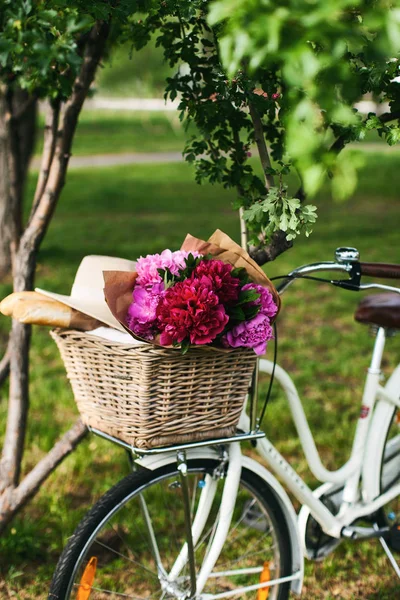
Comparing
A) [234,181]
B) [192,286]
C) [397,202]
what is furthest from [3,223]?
[397,202]

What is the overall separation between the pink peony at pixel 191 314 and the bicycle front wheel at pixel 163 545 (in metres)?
0.55

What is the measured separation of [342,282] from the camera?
218 cm

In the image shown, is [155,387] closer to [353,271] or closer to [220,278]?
[220,278]

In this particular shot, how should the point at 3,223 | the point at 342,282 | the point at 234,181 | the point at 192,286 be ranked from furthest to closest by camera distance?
1. the point at 3,223
2. the point at 234,181
3. the point at 342,282
4. the point at 192,286

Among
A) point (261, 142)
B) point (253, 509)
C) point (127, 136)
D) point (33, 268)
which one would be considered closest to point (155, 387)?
point (261, 142)

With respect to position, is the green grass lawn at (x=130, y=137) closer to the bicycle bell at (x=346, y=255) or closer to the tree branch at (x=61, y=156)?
the tree branch at (x=61, y=156)

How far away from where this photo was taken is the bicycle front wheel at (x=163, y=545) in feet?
6.84

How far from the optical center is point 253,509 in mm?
2645

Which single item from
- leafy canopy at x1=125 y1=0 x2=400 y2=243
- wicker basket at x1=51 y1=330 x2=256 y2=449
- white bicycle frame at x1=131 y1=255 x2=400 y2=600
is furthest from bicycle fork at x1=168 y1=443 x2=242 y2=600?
leafy canopy at x1=125 y1=0 x2=400 y2=243

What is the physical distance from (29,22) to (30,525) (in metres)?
2.13

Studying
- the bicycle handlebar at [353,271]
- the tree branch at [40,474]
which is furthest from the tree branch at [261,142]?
the tree branch at [40,474]

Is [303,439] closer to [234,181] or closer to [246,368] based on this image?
[246,368]

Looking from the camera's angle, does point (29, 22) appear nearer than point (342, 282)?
Yes

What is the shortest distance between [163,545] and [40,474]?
752 millimetres
